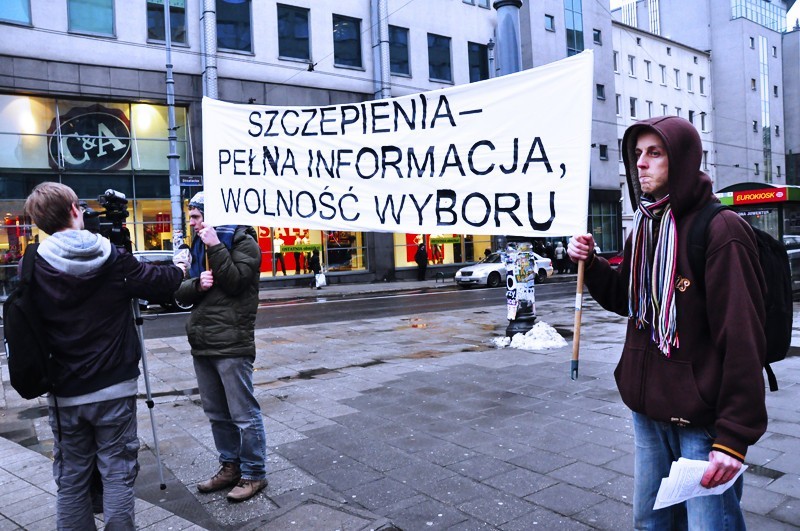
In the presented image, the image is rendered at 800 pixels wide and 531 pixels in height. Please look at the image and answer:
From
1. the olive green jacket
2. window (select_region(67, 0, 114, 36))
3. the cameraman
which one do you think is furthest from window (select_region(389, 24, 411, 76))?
the cameraman

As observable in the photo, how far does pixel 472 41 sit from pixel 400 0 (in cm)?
496

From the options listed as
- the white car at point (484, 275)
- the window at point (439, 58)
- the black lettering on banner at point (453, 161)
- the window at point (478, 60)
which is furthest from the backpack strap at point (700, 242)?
the window at point (478, 60)

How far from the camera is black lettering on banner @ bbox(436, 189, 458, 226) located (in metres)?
4.16

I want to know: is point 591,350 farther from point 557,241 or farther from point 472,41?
point 557,241

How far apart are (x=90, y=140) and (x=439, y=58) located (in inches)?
673

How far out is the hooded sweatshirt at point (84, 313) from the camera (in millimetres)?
3127

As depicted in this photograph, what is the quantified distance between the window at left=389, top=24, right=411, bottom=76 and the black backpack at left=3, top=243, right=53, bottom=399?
28618 mm

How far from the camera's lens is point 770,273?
2338mm

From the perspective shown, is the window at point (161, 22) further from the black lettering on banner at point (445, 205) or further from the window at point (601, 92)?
the window at point (601, 92)

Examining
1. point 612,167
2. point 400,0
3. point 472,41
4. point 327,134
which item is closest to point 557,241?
point 612,167

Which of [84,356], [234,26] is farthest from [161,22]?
[84,356]

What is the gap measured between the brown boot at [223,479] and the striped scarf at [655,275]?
2985 mm

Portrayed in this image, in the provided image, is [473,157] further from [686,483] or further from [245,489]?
[245,489]

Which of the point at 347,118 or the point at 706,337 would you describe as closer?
the point at 706,337
